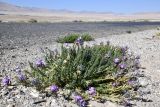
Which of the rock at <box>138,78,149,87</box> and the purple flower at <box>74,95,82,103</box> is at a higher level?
the purple flower at <box>74,95,82,103</box>

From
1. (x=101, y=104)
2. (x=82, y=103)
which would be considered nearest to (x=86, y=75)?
(x=101, y=104)

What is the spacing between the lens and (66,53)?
774 centimetres

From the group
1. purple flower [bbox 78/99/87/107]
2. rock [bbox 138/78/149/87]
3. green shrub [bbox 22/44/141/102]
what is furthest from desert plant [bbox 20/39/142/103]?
purple flower [bbox 78/99/87/107]

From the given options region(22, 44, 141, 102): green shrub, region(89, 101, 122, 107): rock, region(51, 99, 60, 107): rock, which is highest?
region(22, 44, 141, 102): green shrub

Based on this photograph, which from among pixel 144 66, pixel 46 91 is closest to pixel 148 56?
pixel 144 66

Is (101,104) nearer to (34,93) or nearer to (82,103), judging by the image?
(82,103)

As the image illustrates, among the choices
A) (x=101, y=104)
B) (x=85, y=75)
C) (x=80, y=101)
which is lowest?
(x=101, y=104)

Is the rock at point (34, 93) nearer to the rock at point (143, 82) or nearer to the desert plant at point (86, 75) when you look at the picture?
the desert plant at point (86, 75)

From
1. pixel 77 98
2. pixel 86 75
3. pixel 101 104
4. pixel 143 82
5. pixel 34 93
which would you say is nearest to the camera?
pixel 77 98

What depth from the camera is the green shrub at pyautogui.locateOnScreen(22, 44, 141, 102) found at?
6.74 metres

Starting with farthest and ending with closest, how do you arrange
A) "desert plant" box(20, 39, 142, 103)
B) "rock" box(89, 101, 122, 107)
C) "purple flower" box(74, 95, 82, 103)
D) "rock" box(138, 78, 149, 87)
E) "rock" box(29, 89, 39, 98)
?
1. "rock" box(138, 78, 149, 87)
2. "desert plant" box(20, 39, 142, 103)
3. "rock" box(29, 89, 39, 98)
4. "rock" box(89, 101, 122, 107)
5. "purple flower" box(74, 95, 82, 103)

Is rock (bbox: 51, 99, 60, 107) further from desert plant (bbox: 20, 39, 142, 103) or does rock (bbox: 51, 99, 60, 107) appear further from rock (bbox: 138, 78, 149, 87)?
rock (bbox: 138, 78, 149, 87)

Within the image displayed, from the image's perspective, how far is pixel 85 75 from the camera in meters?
6.92

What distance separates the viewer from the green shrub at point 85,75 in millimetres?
6738
